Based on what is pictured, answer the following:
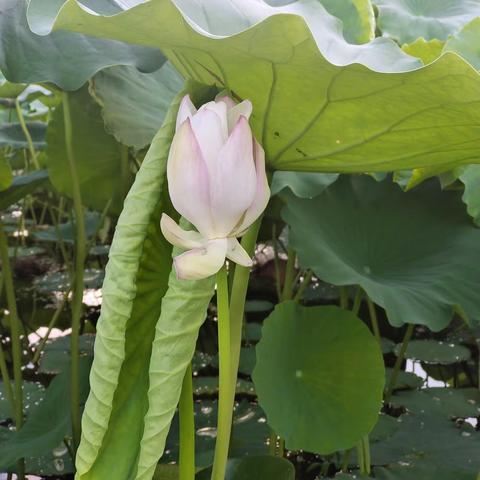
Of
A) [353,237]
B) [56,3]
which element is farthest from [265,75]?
[353,237]

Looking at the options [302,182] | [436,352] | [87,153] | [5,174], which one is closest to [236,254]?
[302,182]

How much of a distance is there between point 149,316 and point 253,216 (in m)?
0.16

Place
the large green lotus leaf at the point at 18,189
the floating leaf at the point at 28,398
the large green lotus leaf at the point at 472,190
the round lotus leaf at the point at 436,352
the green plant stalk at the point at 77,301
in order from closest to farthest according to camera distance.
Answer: the large green lotus leaf at the point at 472,190 < the green plant stalk at the point at 77,301 < the large green lotus leaf at the point at 18,189 < the floating leaf at the point at 28,398 < the round lotus leaf at the point at 436,352

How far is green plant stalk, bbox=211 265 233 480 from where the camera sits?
0.55 meters

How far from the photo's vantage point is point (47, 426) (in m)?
1.09

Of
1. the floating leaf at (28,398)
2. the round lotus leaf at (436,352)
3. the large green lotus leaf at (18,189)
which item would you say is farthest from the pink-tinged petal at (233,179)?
the round lotus leaf at (436,352)

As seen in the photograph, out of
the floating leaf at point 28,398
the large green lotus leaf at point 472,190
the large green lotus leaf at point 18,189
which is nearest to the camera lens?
the large green lotus leaf at point 472,190

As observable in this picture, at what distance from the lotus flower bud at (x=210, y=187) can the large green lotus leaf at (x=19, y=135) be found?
0.99 metres

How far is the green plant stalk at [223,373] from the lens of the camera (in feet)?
1.82

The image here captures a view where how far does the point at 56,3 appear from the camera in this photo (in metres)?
0.58

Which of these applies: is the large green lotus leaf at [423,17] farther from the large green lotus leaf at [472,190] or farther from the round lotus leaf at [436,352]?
the round lotus leaf at [436,352]

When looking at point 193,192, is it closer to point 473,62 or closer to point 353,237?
point 473,62

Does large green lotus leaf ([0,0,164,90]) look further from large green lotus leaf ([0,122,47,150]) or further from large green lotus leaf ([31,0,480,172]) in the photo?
large green lotus leaf ([0,122,47,150])

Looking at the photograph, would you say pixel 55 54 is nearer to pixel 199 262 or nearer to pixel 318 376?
pixel 199 262
